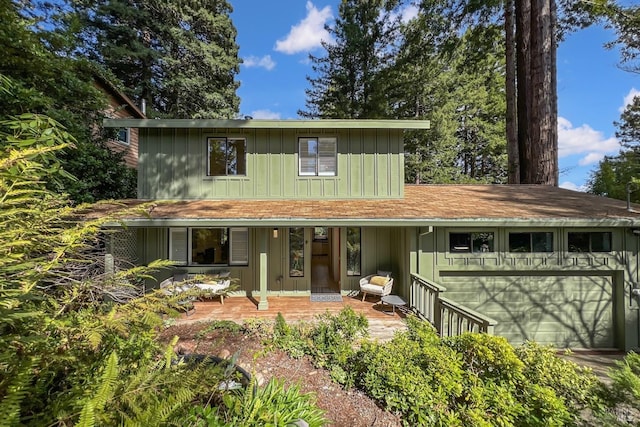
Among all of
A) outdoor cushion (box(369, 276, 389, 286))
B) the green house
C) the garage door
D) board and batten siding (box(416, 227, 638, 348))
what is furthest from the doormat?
the garage door

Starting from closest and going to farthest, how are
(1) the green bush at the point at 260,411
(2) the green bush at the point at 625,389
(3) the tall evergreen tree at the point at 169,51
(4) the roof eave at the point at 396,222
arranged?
(1) the green bush at the point at 260,411, (2) the green bush at the point at 625,389, (4) the roof eave at the point at 396,222, (3) the tall evergreen tree at the point at 169,51

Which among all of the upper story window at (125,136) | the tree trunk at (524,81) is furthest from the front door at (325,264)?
the upper story window at (125,136)

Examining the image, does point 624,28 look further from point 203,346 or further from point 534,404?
point 203,346

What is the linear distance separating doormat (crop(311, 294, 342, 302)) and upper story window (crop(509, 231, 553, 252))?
15.1ft

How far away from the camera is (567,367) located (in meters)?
3.75

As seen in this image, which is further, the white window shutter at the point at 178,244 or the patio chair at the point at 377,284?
the white window shutter at the point at 178,244

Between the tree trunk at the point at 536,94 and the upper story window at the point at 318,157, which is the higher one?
the tree trunk at the point at 536,94

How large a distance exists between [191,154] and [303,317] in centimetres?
584

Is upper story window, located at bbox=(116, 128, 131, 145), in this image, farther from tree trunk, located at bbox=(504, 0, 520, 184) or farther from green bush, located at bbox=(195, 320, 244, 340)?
tree trunk, located at bbox=(504, 0, 520, 184)

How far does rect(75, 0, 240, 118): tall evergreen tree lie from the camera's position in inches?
682

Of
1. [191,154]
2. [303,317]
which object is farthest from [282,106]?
[303,317]

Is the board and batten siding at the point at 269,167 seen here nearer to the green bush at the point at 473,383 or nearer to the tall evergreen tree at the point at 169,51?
the green bush at the point at 473,383

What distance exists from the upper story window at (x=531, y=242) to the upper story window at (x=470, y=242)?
55 centimetres

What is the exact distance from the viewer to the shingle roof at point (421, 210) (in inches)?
257
